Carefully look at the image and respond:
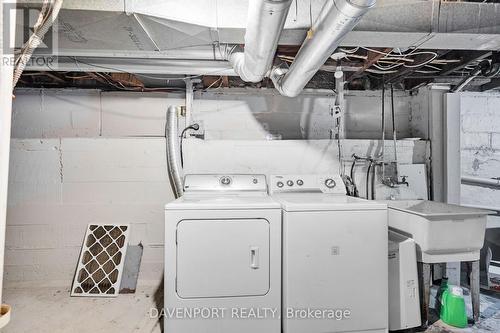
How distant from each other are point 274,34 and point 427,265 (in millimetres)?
1987

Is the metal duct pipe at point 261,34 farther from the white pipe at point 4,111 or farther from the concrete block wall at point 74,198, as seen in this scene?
the concrete block wall at point 74,198

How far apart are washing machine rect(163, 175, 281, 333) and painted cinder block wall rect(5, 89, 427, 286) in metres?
0.90

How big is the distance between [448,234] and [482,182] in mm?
1552

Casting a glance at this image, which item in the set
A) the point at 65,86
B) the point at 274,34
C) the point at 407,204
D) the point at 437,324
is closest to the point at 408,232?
the point at 407,204

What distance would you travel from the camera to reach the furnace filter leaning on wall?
195 cm

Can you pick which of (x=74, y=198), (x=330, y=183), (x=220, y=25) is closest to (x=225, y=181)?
(x=330, y=183)

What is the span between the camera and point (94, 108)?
2.71 m

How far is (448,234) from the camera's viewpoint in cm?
202

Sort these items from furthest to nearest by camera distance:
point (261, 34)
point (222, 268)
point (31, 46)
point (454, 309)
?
point (454, 309), point (222, 268), point (261, 34), point (31, 46)
